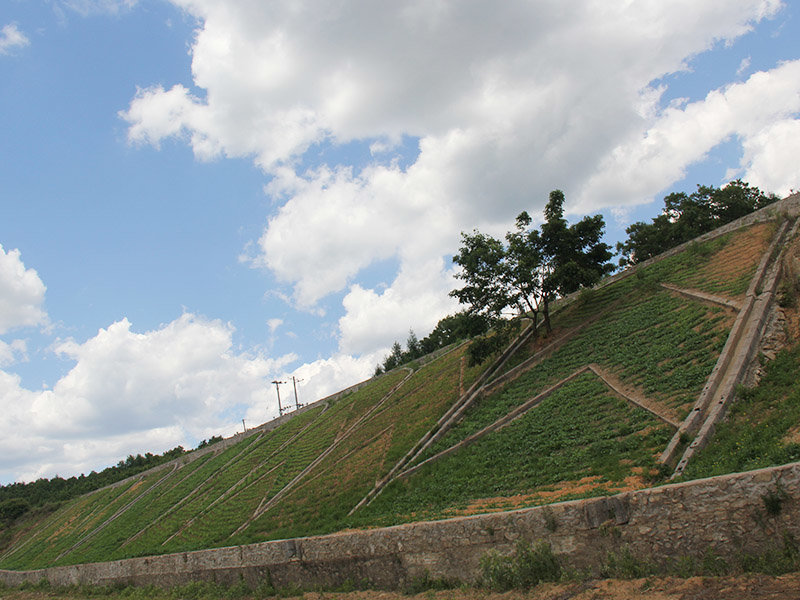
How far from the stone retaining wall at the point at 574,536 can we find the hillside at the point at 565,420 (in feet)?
8.59

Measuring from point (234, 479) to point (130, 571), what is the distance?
1436 cm

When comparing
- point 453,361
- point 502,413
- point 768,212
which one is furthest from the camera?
point 453,361

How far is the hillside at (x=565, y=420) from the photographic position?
35.6 feet

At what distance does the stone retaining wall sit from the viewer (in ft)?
17.2

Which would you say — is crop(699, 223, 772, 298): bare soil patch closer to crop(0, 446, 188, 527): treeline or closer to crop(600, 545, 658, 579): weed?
crop(600, 545, 658, 579): weed

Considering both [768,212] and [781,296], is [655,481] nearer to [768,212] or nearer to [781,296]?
[781,296]

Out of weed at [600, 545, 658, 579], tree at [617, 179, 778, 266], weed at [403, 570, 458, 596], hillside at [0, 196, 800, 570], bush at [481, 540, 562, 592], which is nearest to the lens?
weed at [600, 545, 658, 579]

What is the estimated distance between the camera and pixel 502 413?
17234mm

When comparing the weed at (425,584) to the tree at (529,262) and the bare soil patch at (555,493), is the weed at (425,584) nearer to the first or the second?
the bare soil patch at (555,493)

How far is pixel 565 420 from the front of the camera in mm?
14227

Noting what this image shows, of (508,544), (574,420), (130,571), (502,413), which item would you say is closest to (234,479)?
(130,571)

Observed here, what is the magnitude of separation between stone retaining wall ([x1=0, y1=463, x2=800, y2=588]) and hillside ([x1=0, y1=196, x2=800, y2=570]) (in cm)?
262

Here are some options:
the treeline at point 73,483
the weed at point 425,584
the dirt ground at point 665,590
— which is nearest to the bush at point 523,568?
the dirt ground at point 665,590

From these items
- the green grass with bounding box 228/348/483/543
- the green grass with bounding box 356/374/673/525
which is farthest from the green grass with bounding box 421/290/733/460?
the green grass with bounding box 228/348/483/543
